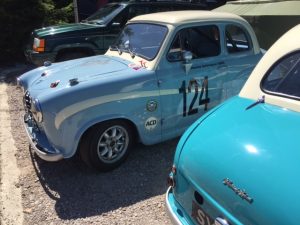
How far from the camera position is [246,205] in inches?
76.3

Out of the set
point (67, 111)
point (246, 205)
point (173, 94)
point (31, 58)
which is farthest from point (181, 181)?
point (31, 58)

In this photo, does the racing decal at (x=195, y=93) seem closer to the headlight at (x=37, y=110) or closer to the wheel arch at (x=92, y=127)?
the wheel arch at (x=92, y=127)

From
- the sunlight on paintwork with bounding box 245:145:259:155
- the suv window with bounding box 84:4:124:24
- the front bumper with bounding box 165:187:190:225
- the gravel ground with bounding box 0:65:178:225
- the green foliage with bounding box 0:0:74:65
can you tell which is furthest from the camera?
the green foliage with bounding box 0:0:74:65

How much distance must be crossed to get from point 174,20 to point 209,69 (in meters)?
0.78

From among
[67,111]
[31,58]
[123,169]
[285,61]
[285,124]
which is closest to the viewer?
[285,124]

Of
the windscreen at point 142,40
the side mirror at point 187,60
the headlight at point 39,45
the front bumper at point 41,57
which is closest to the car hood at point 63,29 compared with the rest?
the headlight at point 39,45

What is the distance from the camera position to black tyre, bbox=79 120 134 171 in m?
3.99

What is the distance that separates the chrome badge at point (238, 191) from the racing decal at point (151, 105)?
221cm

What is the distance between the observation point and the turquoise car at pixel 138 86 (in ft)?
12.6

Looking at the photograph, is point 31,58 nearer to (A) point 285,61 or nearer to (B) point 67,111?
(B) point 67,111

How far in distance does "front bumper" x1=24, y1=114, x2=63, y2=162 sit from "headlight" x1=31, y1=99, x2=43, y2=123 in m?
0.24

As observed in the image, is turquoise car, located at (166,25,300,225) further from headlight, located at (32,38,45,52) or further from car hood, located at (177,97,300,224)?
headlight, located at (32,38,45,52)

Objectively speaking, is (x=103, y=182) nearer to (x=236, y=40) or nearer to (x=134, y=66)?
(x=134, y=66)

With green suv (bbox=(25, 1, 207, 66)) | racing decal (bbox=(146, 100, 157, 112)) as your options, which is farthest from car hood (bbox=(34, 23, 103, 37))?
racing decal (bbox=(146, 100, 157, 112))
